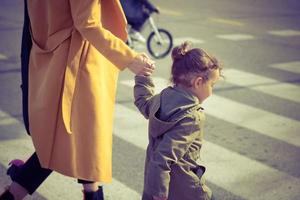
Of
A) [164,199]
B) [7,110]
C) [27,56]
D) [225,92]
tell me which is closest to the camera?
[164,199]

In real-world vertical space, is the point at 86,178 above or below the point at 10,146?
above

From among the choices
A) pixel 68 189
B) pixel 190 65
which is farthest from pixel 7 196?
pixel 190 65

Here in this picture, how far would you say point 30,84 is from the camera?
3562 mm

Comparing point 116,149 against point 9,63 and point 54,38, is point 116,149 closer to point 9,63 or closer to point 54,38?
point 54,38

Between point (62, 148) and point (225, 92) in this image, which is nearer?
point (62, 148)

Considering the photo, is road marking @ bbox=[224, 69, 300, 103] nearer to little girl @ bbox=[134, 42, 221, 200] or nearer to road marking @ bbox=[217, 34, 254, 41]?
road marking @ bbox=[217, 34, 254, 41]

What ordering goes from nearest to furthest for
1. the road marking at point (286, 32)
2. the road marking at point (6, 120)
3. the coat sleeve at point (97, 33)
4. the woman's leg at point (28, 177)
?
the coat sleeve at point (97, 33)
the woman's leg at point (28, 177)
the road marking at point (6, 120)
the road marking at point (286, 32)

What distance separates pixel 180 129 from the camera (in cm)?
301

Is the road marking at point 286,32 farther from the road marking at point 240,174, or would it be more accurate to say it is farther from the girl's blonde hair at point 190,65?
the girl's blonde hair at point 190,65

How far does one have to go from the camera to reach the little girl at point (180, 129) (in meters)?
2.96

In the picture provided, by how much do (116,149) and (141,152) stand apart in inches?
8.6

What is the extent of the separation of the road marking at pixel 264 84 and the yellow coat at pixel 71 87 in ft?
13.7

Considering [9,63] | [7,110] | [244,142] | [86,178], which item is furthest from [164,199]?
[9,63]

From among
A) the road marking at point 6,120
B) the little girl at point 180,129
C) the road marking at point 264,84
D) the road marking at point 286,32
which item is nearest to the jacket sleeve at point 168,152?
the little girl at point 180,129
